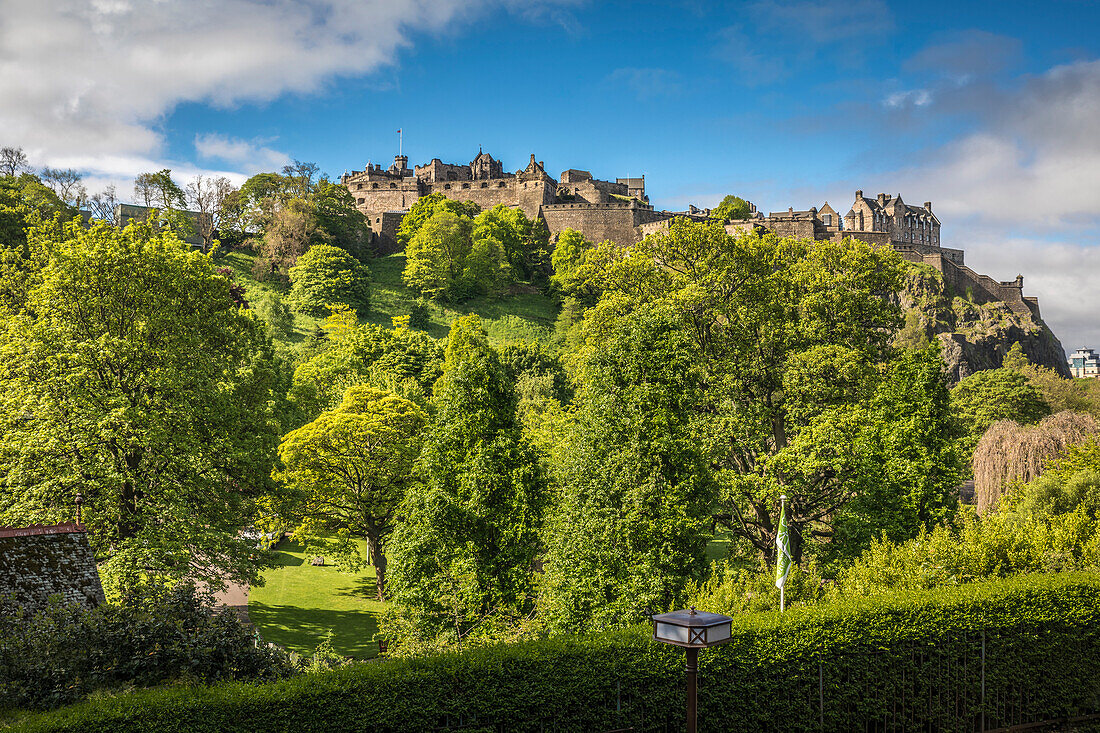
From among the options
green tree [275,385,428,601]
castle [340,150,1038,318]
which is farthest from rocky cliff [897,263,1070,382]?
green tree [275,385,428,601]

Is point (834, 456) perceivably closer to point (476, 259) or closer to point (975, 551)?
point (975, 551)

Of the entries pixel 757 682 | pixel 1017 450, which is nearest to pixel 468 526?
pixel 757 682

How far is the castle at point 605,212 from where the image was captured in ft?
302

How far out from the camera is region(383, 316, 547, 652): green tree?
61.9ft

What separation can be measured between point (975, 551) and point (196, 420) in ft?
67.7

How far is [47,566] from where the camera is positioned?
15.0 m

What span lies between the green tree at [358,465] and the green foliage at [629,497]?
33.7 ft

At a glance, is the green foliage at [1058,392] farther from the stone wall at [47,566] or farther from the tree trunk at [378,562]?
the stone wall at [47,566]

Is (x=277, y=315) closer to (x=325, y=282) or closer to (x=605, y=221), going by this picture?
(x=325, y=282)

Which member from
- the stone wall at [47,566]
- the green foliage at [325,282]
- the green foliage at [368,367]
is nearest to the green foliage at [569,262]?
the green foliage at [325,282]

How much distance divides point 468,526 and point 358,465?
10.7 metres

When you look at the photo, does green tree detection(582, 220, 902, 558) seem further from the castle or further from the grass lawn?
the castle

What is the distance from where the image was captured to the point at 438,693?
34.6 feet

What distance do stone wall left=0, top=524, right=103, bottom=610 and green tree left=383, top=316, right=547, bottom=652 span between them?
701 centimetres
